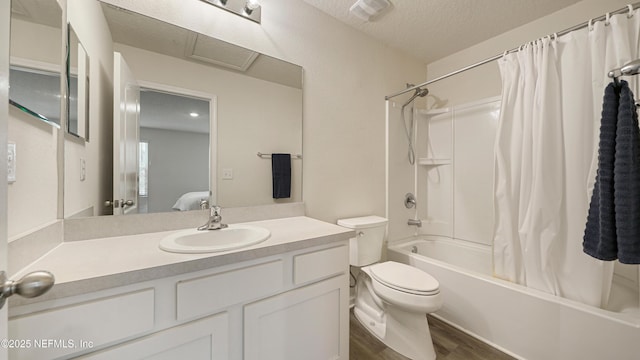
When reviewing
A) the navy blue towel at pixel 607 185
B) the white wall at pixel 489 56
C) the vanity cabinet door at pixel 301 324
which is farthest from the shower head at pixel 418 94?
the vanity cabinet door at pixel 301 324

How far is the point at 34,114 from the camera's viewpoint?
81 centimetres

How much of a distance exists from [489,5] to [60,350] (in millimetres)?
2864

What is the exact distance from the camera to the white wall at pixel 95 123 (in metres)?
1.04

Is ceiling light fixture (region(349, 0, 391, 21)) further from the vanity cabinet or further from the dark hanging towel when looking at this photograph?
the vanity cabinet

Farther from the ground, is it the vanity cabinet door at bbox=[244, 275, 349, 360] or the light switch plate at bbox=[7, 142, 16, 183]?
the light switch plate at bbox=[7, 142, 16, 183]

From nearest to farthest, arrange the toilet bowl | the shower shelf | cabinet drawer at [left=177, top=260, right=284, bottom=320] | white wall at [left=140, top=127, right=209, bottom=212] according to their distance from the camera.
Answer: cabinet drawer at [left=177, top=260, right=284, bottom=320], white wall at [left=140, top=127, right=209, bottom=212], the toilet bowl, the shower shelf

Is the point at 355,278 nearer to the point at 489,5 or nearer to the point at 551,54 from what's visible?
the point at 551,54

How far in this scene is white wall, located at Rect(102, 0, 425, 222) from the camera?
4.97ft

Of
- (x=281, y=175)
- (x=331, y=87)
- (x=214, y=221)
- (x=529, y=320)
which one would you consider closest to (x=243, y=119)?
(x=281, y=175)

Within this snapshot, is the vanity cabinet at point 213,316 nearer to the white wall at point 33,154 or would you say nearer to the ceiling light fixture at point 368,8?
Answer: the white wall at point 33,154

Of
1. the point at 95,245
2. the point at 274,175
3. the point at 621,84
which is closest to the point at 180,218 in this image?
the point at 95,245

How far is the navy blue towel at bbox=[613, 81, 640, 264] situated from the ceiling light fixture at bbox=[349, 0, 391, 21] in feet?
4.74

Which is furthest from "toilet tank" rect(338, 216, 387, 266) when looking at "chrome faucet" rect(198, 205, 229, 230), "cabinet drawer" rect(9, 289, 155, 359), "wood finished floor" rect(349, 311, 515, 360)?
"cabinet drawer" rect(9, 289, 155, 359)

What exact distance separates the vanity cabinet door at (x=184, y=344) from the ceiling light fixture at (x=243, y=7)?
1627mm
